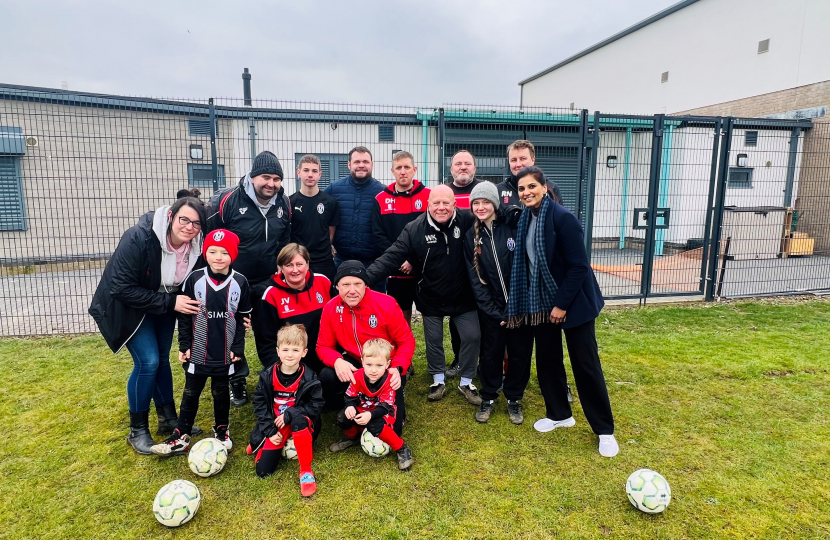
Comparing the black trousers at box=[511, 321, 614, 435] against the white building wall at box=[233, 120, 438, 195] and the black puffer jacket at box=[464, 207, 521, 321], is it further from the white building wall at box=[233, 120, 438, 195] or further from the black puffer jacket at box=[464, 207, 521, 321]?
the white building wall at box=[233, 120, 438, 195]

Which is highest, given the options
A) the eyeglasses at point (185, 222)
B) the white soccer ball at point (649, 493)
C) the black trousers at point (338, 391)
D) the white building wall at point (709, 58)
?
the white building wall at point (709, 58)

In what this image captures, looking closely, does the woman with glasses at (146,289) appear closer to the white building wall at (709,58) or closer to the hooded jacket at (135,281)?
the hooded jacket at (135,281)

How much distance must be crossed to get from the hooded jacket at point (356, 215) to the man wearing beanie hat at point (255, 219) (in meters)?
0.77

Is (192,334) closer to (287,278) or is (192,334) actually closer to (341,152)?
(287,278)

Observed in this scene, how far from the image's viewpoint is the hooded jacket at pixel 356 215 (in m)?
4.38

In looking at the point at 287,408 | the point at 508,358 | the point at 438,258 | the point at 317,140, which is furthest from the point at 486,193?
the point at 317,140

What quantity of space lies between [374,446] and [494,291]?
55.0 inches

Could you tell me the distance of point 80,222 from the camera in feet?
19.5

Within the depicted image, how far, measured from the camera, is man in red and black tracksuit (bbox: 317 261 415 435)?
A: 3172mm

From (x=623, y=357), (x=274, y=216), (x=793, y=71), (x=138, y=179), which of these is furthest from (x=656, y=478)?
(x=793, y=71)

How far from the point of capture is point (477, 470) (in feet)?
9.43

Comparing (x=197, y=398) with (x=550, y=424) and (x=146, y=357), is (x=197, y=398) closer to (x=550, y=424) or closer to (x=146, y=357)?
(x=146, y=357)

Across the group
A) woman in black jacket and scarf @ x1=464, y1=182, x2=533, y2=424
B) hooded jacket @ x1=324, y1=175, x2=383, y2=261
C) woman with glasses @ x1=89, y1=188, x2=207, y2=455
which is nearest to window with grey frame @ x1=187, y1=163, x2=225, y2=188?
hooded jacket @ x1=324, y1=175, x2=383, y2=261

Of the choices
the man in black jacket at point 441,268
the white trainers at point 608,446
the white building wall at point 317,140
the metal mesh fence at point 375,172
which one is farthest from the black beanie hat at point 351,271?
the metal mesh fence at point 375,172
